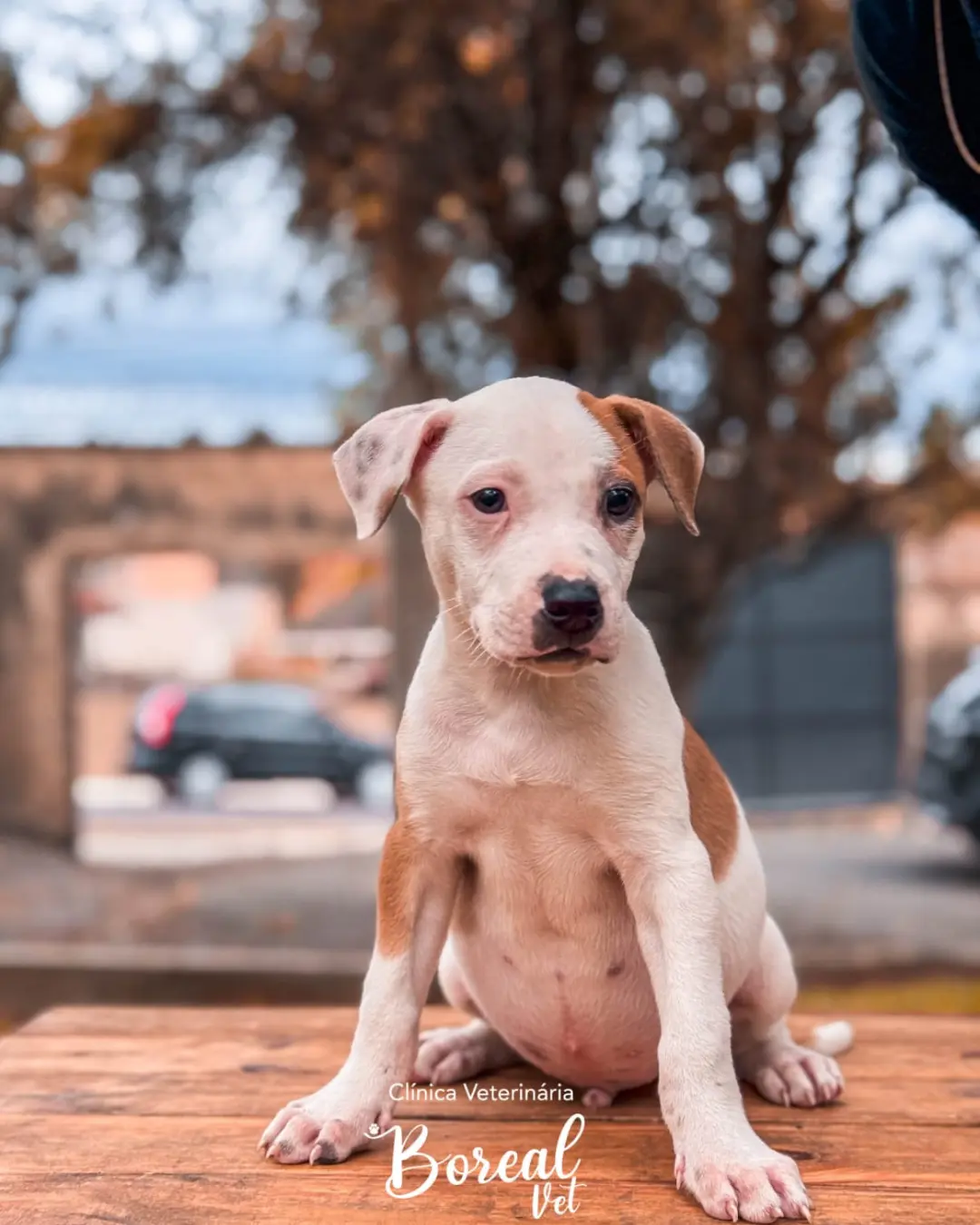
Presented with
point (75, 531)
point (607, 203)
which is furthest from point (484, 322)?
point (75, 531)

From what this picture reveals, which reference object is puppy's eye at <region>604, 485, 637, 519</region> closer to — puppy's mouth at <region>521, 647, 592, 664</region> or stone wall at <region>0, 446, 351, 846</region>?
puppy's mouth at <region>521, 647, 592, 664</region>

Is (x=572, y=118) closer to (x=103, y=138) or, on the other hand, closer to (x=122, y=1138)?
(x=103, y=138)

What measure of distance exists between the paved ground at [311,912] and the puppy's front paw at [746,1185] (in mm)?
3087

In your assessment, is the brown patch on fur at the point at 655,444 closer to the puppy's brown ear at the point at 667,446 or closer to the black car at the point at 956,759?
the puppy's brown ear at the point at 667,446

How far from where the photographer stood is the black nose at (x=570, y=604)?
1.17m

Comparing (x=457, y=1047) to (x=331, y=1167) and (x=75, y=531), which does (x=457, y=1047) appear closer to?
(x=331, y=1167)

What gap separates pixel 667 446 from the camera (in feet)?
4.51

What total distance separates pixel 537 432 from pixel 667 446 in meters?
0.17

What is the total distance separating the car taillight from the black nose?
505cm

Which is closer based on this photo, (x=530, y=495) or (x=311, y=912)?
(x=530, y=495)

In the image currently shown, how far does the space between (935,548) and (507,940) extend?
175 inches

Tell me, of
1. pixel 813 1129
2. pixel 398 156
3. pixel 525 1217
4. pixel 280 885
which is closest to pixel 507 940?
pixel 525 1217

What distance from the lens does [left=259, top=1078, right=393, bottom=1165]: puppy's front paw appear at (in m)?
1.35

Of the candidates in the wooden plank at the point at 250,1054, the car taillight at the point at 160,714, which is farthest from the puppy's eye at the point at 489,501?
the car taillight at the point at 160,714
